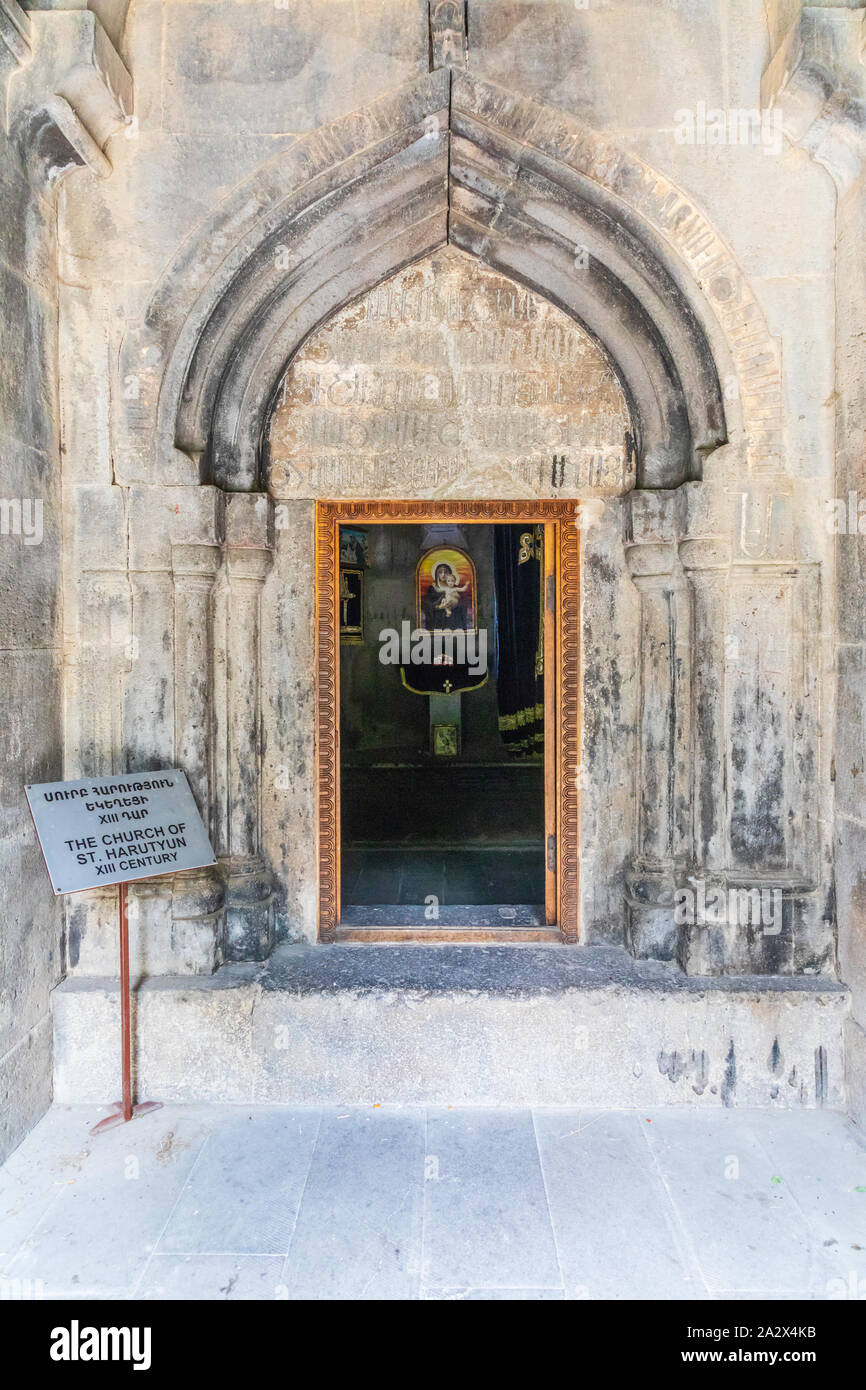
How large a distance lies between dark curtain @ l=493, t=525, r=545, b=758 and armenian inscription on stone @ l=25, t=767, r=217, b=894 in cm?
537

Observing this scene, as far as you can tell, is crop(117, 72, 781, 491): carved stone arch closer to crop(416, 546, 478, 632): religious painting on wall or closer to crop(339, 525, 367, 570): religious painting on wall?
crop(339, 525, 367, 570): religious painting on wall

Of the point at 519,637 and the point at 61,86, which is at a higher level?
the point at 61,86

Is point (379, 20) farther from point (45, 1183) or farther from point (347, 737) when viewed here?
point (347, 737)

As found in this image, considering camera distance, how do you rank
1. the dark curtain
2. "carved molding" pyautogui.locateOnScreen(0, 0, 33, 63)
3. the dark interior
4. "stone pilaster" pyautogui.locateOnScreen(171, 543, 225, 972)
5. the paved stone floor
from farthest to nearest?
the dark curtain
the dark interior
"stone pilaster" pyautogui.locateOnScreen(171, 543, 225, 972)
"carved molding" pyautogui.locateOnScreen(0, 0, 33, 63)
the paved stone floor

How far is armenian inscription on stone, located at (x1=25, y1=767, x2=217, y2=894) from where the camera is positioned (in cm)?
245

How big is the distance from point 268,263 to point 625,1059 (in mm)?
3346

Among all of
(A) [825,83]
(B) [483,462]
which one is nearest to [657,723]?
(B) [483,462]

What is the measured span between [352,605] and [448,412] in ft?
19.0

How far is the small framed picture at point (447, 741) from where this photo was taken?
8.91 meters

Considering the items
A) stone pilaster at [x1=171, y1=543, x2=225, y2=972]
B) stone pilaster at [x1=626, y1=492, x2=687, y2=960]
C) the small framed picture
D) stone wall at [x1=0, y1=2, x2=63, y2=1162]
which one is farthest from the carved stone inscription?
the small framed picture

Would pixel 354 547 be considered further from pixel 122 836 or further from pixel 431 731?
pixel 122 836

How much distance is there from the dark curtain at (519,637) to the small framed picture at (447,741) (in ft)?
1.88

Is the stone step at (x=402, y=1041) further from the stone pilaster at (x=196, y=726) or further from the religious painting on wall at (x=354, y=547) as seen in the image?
the religious painting on wall at (x=354, y=547)

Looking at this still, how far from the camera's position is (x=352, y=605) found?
8828 mm
